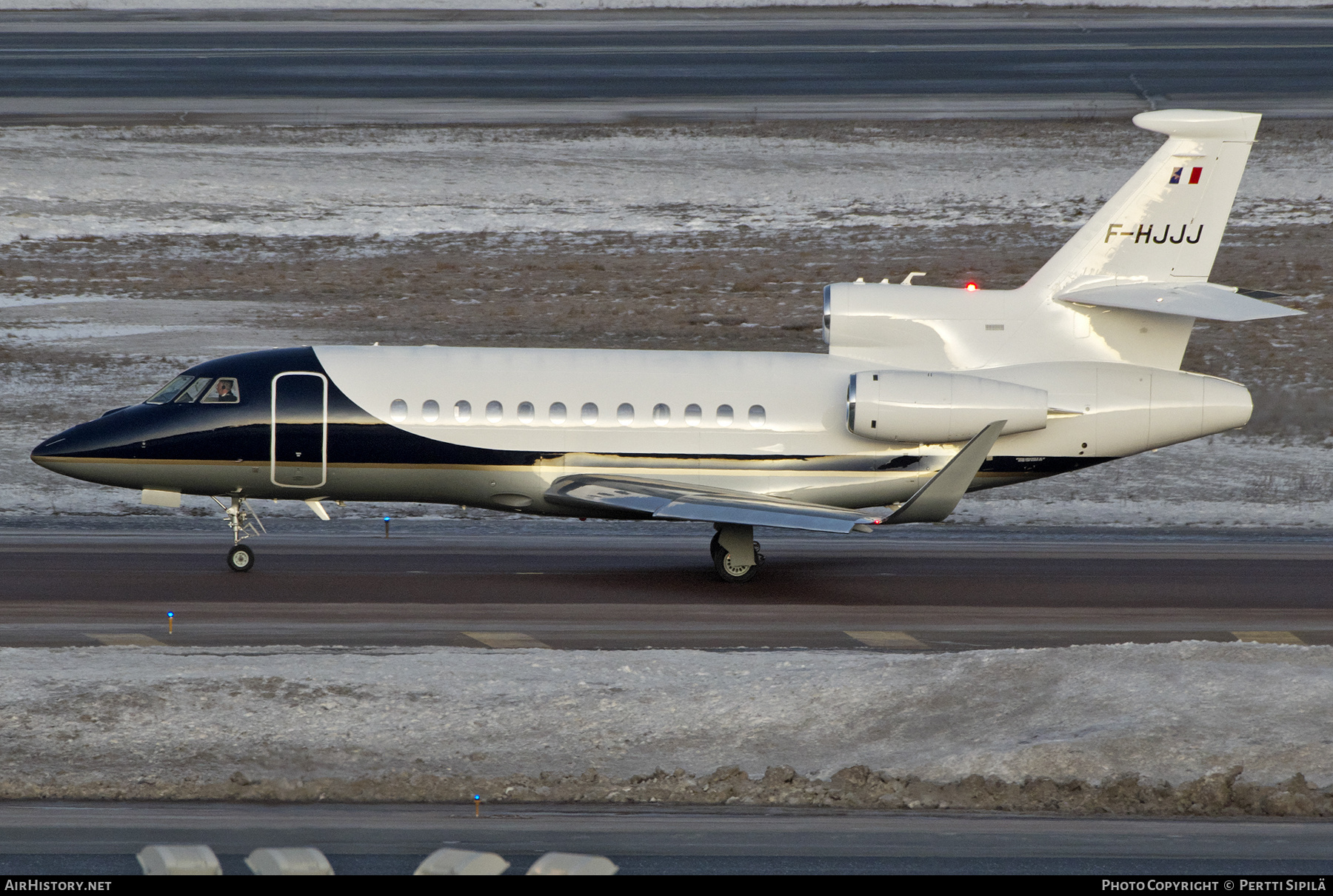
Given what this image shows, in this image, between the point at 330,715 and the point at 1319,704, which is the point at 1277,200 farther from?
the point at 330,715

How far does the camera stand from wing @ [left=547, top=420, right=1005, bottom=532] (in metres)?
23.2

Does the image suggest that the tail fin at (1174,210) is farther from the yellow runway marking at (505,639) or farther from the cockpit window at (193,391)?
the cockpit window at (193,391)

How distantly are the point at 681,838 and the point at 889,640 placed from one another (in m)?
8.39

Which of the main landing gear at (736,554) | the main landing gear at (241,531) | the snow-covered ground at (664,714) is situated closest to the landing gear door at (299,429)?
the main landing gear at (241,531)

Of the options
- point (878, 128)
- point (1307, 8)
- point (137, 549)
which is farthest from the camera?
point (1307, 8)

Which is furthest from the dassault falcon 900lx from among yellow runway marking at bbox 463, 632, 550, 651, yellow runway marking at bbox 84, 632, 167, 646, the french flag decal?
yellow runway marking at bbox 84, 632, 167, 646

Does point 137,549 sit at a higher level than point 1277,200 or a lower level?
lower

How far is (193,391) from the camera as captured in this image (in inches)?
975

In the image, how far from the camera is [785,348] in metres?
39.5

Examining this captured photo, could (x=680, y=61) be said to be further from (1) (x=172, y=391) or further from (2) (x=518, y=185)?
(1) (x=172, y=391)

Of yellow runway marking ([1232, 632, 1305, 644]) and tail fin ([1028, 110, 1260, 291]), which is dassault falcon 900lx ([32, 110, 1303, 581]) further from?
yellow runway marking ([1232, 632, 1305, 644])

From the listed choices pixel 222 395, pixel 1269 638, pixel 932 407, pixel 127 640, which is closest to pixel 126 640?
pixel 127 640
